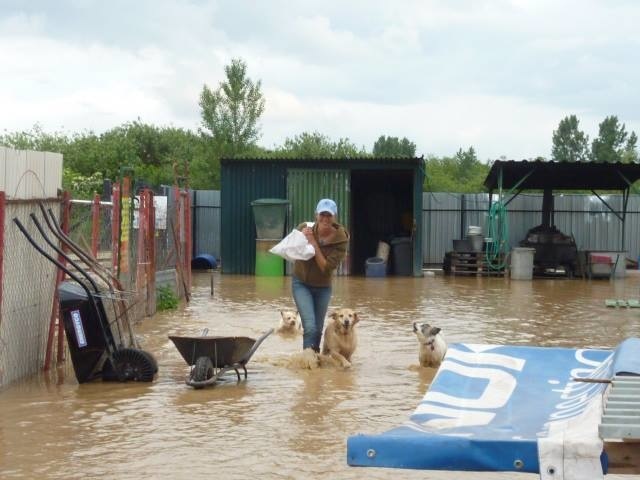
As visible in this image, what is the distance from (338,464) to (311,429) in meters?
1.14

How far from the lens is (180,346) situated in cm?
984

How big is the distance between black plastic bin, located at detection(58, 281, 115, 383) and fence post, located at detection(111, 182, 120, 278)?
354 cm

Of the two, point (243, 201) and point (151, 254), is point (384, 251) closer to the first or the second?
point (243, 201)

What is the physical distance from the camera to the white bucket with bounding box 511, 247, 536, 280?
26484 mm

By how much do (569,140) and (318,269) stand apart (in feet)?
315

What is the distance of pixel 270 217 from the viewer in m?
27.0

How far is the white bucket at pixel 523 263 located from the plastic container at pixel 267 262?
5929mm

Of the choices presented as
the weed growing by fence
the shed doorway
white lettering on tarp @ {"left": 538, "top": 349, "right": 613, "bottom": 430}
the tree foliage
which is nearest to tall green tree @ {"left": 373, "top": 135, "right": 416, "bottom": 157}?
the tree foliage

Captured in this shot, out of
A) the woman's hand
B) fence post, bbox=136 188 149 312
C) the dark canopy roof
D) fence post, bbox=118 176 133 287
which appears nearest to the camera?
the woman's hand

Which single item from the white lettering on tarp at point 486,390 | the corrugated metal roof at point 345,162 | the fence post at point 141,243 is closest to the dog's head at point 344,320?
the fence post at point 141,243

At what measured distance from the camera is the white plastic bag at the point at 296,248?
35.3 ft

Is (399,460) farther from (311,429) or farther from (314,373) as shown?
(314,373)

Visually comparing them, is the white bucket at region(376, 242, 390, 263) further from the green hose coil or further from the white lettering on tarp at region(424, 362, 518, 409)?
the white lettering on tarp at region(424, 362, 518, 409)

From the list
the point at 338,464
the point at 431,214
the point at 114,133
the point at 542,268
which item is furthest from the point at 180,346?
the point at 114,133
